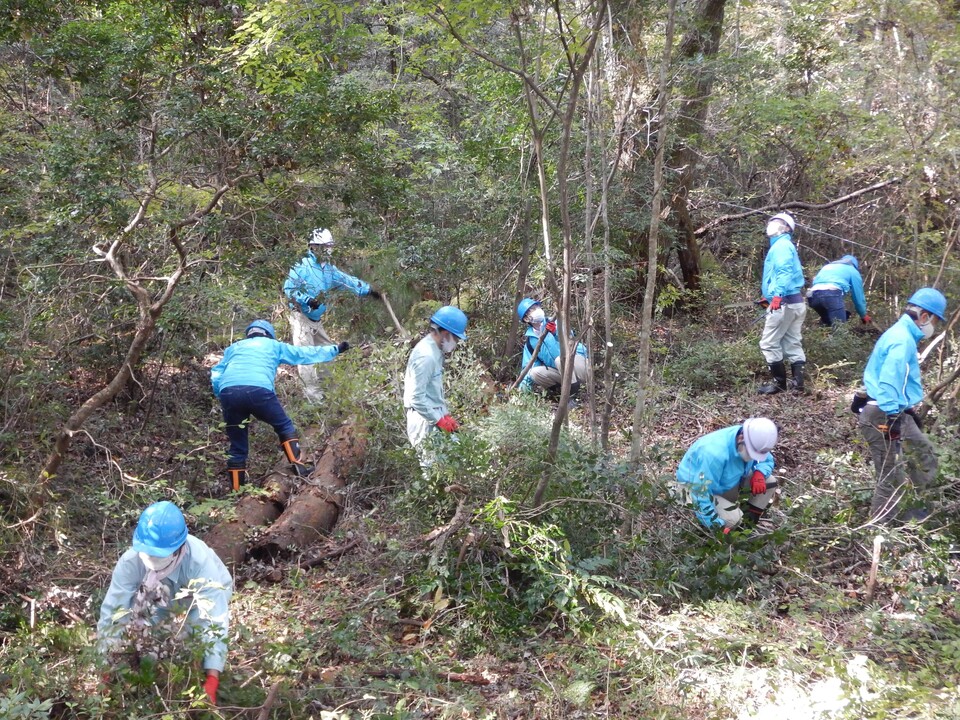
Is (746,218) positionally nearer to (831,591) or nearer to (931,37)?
(931,37)

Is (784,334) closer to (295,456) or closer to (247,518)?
(295,456)

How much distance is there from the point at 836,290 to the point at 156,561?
310 inches

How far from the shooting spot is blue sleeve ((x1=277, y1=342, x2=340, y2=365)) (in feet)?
24.1

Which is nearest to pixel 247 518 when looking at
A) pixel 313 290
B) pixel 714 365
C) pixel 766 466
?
pixel 313 290

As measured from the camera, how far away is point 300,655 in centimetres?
479

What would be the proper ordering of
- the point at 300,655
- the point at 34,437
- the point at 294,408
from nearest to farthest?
the point at 300,655 < the point at 34,437 < the point at 294,408

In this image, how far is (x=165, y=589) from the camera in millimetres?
4355

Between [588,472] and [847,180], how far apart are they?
320 inches

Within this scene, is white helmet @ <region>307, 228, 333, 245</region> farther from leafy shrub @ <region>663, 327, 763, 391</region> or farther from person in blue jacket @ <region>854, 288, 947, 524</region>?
person in blue jacket @ <region>854, 288, 947, 524</region>

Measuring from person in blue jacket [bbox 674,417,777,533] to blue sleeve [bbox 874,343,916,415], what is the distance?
97cm

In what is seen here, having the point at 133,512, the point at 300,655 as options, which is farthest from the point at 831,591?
the point at 133,512

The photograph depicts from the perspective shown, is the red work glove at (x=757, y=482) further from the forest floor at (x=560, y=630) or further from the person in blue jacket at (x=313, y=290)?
the person in blue jacket at (x=313, y=290)

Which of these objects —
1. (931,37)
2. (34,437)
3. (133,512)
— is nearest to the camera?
(133,512)

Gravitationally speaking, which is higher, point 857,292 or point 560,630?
point 857,292
